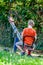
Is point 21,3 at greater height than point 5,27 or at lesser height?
greater

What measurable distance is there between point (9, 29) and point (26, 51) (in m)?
6.43

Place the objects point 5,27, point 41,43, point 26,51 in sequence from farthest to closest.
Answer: point 5,27
point 41,43
point 26,51

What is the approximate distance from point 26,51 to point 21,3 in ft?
19.6

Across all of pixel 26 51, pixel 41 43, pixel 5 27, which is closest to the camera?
pixel 26 51

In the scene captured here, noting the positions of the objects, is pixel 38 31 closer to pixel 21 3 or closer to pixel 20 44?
pixel 21 3

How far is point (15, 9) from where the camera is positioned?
55.1ft

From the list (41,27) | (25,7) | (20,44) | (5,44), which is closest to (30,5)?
(25,7)

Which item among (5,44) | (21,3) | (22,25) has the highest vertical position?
(21,3)

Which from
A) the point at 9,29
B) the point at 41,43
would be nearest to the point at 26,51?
the point at 41,43

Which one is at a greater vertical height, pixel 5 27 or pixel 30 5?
pixel 30 5

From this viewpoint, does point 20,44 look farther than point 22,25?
No

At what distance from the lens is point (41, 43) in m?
16.3

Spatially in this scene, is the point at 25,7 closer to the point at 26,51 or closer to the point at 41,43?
the point at 41,43

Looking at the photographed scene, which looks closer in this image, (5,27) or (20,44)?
(20,44)
